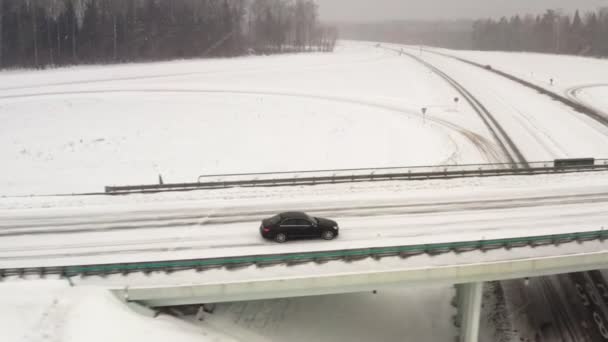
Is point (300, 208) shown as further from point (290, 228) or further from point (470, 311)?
point (470, 311)

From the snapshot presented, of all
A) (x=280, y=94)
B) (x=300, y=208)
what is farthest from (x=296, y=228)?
(x=280, y=94)

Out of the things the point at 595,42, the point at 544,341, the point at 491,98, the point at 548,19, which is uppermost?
the point at 548,19

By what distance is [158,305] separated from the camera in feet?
56.2

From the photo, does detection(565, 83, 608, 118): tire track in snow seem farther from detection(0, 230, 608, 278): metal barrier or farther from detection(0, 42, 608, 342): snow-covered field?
detection(0, 230, 608, 278): metal barrier

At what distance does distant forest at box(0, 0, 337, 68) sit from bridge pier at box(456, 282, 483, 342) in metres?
87.0

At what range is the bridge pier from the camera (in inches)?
749

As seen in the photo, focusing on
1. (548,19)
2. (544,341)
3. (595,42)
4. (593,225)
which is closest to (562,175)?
(593,225)

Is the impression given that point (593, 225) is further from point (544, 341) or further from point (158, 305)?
point (158, 305)

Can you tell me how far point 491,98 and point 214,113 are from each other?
3718 cm

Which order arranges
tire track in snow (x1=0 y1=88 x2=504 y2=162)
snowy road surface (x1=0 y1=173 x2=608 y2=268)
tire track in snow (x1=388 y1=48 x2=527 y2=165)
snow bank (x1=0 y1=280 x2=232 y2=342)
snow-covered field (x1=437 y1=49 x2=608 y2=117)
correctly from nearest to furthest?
snow bank (x1=0 y1=280 x2=232 y2=342), snowy road surface (x1=0 y1=173 x2=608 y2=268), tire track in snow (x1=388 y1=48 x2=527 y2=165), tire track in snow (x1=0 y1=88 x2=504 y2=162), snow-covered field (x1=437 y1=49 x2=608 y2=117)

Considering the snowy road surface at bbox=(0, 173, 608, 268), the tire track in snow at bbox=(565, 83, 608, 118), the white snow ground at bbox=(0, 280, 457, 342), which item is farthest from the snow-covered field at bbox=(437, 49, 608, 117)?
the white snow ground at bbox=(0, 280, 457, 342)

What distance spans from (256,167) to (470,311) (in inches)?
976

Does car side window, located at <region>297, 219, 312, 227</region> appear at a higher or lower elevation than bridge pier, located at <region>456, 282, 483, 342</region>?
higher

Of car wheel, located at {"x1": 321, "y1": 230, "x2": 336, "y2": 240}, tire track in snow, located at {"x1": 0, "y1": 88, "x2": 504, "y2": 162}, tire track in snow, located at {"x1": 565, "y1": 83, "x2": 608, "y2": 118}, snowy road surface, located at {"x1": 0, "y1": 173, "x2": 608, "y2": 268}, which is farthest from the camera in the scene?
tire track in snow, located at {"x1": 565, "y1": 83, "x2": 608, "y2": 118}
